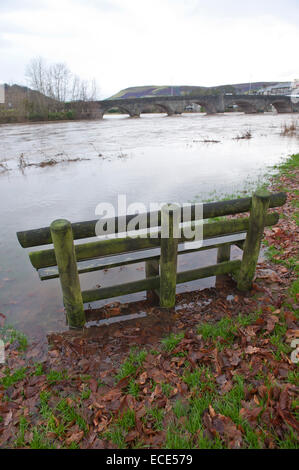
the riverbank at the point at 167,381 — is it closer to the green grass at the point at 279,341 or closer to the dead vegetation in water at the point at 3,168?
the green grass at the point at 279,341

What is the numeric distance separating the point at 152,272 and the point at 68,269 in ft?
5.75

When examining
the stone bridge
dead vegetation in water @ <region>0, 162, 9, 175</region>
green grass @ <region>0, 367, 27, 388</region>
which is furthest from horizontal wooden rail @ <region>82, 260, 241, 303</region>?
the stone bridge

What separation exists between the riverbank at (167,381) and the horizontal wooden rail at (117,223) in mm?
1491

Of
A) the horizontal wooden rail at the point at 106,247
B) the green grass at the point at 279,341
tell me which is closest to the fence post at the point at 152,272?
the horizontal wooden rail at the point at 106,247

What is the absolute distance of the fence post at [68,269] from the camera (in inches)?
147

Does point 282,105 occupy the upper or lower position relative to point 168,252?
upper

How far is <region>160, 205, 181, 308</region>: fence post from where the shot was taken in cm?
405

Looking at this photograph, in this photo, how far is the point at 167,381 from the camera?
3.47 metres

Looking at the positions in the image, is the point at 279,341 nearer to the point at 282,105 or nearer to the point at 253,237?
the point at 253,237

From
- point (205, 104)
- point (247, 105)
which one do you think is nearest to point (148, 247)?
point (205, 104)

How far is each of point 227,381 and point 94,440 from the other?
1453mm

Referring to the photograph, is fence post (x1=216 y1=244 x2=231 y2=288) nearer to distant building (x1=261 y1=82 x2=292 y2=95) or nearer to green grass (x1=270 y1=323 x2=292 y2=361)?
green grass (x1=270 y1=323 x2=292 y2=361)
